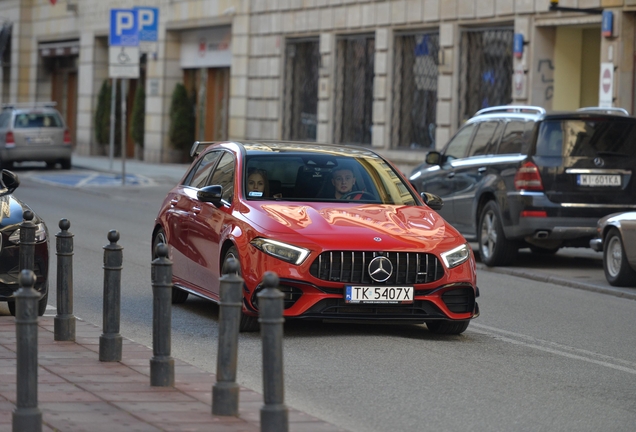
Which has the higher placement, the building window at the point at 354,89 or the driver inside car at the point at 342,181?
the building window at the point at 354,89

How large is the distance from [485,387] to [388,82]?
23.3 m

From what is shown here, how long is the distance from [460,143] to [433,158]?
2.19 feet

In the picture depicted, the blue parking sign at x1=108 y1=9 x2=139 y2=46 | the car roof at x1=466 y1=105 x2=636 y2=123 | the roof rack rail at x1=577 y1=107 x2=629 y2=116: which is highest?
the blue parking sign at x1=108 y1=9 x2=139 y2=46

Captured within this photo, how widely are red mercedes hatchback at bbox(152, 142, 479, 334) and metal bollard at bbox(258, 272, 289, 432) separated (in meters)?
3.31

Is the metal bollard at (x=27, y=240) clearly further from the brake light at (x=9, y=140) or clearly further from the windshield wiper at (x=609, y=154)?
the brake light at (x=9, y=140)

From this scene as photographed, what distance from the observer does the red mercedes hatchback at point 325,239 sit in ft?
30.7

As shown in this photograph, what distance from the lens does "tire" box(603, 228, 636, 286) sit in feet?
45.1

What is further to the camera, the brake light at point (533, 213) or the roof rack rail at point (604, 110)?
the roof rack rail at point (604, 110)

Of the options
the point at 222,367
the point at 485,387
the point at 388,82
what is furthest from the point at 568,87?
the point at 222,367

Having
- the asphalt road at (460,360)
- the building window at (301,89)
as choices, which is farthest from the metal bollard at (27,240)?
the building window at (301,89)

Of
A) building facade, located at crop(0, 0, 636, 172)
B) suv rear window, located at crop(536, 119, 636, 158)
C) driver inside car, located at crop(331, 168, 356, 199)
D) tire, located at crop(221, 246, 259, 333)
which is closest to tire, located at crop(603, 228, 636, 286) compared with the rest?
suv rear window, located at crop(536, 119, 636, 158)

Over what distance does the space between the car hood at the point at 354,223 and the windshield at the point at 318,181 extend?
0.95ft

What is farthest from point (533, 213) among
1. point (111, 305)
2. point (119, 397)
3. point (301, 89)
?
point (301, 89)

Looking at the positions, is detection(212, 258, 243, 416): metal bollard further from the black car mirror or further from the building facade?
the building facade
